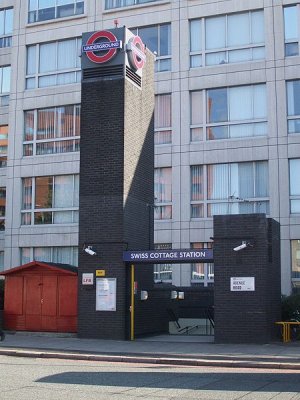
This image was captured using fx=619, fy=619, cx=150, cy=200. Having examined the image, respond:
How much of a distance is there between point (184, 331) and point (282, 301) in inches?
242

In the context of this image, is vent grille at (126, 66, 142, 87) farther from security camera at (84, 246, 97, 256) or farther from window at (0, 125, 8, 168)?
window at (0, 125, 8, 168)

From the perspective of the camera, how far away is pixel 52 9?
3500cm

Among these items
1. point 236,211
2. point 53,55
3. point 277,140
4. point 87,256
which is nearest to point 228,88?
point 277,140

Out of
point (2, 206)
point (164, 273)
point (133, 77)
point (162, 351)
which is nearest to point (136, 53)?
point (133, 77)

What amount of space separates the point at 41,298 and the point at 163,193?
10.9m

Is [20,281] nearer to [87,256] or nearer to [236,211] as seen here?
[87,256]

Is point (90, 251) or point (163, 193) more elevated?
point (163, 193)

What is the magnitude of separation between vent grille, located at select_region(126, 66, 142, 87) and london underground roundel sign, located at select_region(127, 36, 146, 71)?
0.22 metres

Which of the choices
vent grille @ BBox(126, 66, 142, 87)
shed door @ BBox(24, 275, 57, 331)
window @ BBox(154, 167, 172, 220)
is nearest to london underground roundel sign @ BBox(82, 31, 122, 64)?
vent grille @ BBox(126, 66, 142, 87)

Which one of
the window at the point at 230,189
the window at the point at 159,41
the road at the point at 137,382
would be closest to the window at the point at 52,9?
the window at the point at 159,41

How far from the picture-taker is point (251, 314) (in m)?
18.7

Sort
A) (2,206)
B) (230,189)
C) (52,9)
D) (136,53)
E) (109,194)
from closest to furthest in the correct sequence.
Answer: (109,194), (136,53), (230,189), (2,206), (52,9)

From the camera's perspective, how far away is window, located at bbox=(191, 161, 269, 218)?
95.2ft

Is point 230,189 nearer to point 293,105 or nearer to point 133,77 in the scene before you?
point 293,105
